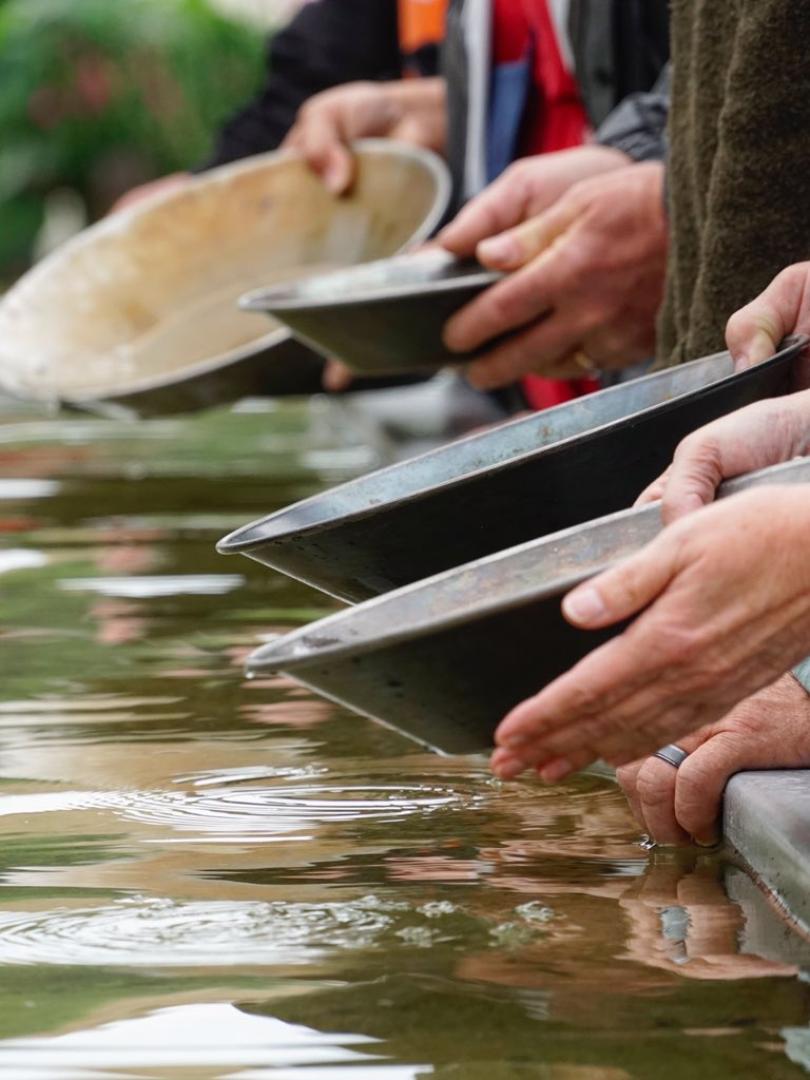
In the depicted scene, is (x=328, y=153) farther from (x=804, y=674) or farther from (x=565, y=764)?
(x=565, y=764)

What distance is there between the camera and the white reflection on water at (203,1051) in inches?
→ 53.4

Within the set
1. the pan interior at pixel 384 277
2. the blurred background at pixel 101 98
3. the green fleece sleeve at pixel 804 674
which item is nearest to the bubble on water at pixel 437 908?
the green fleece sleeve at pixel 804 674

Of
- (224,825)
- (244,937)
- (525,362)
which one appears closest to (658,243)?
(525,362)

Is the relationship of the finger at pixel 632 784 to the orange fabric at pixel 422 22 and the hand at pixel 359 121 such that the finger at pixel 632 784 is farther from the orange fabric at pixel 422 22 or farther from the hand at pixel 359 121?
the orange fabric at pixel 422 22

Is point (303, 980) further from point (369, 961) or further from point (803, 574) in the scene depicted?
point (803, 574)

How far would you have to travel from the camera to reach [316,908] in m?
1.70

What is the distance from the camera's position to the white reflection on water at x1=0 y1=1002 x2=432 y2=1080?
1.36 metres

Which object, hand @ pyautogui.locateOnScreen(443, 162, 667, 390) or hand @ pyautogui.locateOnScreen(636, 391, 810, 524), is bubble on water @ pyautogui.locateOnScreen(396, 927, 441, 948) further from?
hand @ pyautogui.locateOnScreen(443, 162, 667, 390)

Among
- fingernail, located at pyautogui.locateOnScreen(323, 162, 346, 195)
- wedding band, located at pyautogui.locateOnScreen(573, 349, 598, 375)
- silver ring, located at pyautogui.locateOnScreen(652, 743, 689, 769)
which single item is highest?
fingernail, located at pyautogui.locateOnScreen(323, 162, 346, 195)

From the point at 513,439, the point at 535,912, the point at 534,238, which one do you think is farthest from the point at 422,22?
the point at 535,912

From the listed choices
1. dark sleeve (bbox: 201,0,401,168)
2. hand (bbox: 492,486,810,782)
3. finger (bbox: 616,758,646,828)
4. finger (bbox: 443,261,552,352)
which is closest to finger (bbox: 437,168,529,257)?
finger (bbox: 443,261,552,352)

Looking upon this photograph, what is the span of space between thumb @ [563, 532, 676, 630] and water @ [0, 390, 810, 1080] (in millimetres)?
268

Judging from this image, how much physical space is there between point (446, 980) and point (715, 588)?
346mm

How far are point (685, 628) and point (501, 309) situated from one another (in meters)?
1.80
